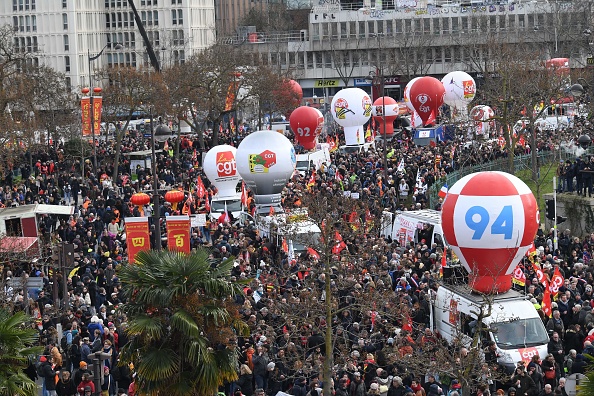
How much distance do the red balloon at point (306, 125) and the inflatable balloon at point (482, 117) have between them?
850cm

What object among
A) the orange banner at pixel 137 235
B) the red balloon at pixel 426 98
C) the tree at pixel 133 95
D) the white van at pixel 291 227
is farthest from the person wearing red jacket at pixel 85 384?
the red balloon at pixel 426 98

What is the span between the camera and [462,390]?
19.7 metres

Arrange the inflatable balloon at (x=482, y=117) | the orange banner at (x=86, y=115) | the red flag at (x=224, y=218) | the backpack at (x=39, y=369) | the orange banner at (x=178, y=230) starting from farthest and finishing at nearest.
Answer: the inflatable balloon at (x=482, y=117), the orange banner at (x=86, y=115), the red flag at (x=224, y=218), the orange banner at (x=178, y=230), the backpack at (x=39, y=369)

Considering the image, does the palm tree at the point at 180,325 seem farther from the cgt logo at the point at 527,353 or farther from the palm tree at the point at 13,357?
the cgt logo at the point at 527,353

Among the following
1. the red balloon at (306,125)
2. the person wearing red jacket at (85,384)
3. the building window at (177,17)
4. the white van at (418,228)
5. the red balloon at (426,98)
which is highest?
the building window at (177,17)

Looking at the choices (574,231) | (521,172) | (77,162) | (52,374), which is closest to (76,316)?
(52,374)

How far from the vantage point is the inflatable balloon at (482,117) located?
5622cm

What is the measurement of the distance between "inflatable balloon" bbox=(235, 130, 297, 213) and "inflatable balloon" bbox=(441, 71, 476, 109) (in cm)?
3254

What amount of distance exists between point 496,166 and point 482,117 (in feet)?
28.8

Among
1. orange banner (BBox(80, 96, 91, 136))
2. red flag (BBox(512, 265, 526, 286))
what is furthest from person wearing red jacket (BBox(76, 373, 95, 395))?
orange banner (BBox(80, 96, 91, 136))

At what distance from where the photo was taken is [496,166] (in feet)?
163

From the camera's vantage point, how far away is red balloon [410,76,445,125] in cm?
7238

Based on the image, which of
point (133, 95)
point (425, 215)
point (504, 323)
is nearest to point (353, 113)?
point (133, 95)

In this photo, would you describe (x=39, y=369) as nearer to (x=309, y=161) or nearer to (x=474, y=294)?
(x=474, y=294)
